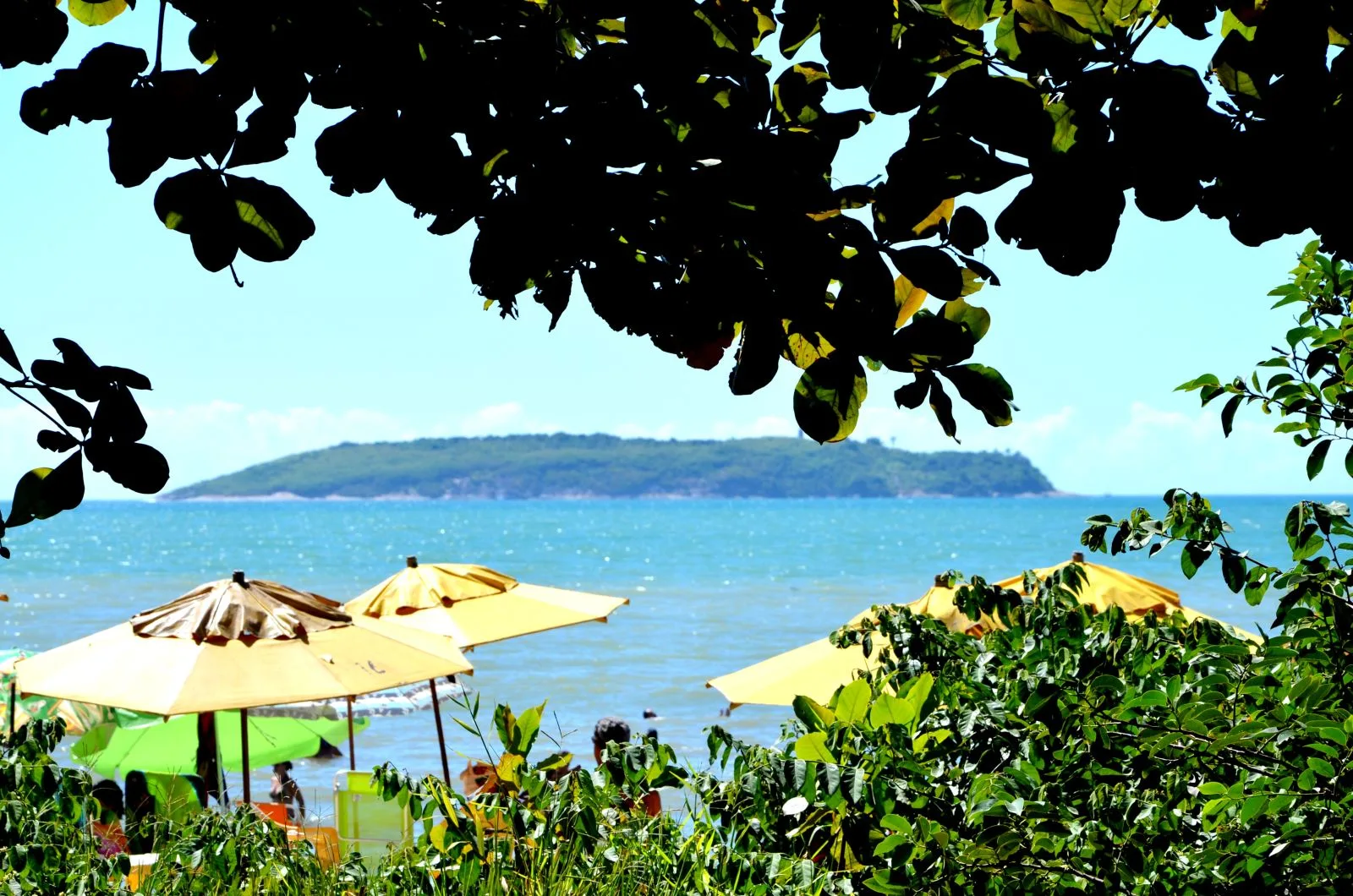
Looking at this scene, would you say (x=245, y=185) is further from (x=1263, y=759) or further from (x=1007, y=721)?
(x=1007, y=721)

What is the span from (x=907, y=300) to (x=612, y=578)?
1779 inches

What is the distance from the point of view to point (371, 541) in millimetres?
78812

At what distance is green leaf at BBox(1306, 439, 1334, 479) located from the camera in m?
3.05

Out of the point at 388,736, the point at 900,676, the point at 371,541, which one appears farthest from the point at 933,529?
the point at 900,676

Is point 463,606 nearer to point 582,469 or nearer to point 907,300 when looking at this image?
point 907,300

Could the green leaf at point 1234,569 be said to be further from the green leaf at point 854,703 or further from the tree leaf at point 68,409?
the tree leaf at point 68,409

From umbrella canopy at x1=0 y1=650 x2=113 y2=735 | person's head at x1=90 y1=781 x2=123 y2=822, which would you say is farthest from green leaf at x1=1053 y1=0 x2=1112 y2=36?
umbrella canopy at x1=0 y1=650 x2=113 y2=735

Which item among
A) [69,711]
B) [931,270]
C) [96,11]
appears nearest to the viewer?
[931,270]

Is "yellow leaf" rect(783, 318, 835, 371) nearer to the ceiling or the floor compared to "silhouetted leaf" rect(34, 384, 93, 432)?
nearer to the ceiling

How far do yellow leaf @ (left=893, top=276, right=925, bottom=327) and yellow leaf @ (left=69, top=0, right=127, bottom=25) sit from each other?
3.34 ft

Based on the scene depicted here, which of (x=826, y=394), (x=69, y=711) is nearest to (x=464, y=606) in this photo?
(x=69, y=711)

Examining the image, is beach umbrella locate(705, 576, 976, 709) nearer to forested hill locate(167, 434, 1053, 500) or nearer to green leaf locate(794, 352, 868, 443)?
green leaf locate(794, 352, 868, 443)

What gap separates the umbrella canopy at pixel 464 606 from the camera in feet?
32.7

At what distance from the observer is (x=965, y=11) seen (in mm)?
1435
